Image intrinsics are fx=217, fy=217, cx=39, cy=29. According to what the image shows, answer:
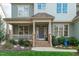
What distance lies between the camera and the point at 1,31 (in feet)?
74.4

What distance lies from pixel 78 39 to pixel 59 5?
14.4 feet

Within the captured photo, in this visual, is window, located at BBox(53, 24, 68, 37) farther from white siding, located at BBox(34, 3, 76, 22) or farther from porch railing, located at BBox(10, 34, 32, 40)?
porch railing, located at BBox(10, 34, 32, 40)

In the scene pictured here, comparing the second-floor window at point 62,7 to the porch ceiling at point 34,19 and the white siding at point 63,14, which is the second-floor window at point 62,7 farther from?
the porch ceiling at point 34,19

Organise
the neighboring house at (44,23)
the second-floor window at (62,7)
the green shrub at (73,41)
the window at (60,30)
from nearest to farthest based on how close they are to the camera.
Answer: the green shrub at (73,41)
the neighboring house at (44,23)
the second-floor window at (62,7)
the window at (60,30)

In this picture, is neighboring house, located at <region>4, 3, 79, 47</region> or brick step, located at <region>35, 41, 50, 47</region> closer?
brick step, located at <region>35, 41, 50, 47</region>

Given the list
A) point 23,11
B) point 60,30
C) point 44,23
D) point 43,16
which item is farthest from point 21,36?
point 60,30

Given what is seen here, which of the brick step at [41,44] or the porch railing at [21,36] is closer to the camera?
the brick step at [41,44]

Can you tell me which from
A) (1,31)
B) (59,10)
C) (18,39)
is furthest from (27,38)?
(59,10)

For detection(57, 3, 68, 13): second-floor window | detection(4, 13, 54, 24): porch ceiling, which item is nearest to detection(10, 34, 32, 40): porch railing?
detection(4, 13, 54, 24): porch ceiling

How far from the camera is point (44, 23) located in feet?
76.9

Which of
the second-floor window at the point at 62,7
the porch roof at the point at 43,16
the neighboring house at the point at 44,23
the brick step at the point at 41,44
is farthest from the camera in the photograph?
the second-floor window at the point at 62,7

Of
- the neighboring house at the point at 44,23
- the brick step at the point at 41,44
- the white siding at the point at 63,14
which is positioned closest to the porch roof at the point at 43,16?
the neighboring house at the point at 44,23

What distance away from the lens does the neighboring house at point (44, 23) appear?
2256cm

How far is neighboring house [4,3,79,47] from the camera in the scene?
22.6 meters
